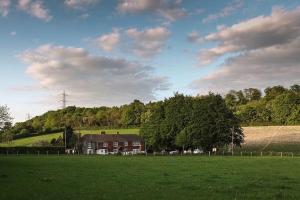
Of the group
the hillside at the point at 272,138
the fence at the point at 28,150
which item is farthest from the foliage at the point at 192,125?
the fence at the point at 28,150

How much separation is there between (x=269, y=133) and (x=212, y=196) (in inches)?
5907

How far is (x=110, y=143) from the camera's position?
185 meters

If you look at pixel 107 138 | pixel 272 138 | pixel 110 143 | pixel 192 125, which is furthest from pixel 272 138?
pixel 107 138

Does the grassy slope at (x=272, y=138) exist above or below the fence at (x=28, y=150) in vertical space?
above

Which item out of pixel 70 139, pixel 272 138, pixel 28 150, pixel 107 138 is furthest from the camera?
pixel 70 139

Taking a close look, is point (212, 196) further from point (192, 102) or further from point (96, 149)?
point (96, 149)

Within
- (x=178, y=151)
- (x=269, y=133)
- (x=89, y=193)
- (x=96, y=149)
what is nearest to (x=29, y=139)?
(x=96, y=149)

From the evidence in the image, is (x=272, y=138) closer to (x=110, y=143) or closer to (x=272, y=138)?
(x=272, y=138)

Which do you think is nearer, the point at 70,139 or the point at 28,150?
the point at 28,150

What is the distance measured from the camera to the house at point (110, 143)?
182 m

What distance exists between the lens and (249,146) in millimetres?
157875

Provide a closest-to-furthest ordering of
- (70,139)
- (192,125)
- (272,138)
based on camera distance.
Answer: (192,125) → (272,138) → (70,139)

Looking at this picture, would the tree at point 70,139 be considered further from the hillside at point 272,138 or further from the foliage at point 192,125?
the hillside at point 272,138

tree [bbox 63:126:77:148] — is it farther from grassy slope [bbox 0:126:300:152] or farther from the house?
grassy slope [bbox 0:126:300:152]
